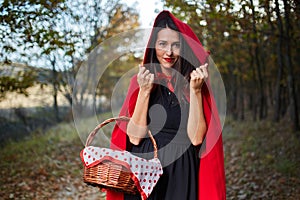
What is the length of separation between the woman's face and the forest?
Answer: 1.78 feet

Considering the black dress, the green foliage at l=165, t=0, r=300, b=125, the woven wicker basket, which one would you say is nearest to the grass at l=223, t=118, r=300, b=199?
the green foliage at l=165, t=0, r=300, b=125

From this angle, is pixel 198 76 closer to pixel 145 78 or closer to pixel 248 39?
pixel 145 78

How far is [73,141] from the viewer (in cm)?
912

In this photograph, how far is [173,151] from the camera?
2488mm

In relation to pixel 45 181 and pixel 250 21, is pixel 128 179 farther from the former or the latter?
pixel 250 21

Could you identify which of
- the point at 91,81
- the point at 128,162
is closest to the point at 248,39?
the point at 91,81

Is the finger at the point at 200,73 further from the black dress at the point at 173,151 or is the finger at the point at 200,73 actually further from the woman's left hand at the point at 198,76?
the black dress at the point at 173,151

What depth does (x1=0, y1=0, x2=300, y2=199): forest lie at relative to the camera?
4.29 metres

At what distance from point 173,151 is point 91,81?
27.6 ft

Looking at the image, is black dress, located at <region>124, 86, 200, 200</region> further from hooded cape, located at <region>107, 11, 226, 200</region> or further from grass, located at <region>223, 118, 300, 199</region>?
grass, located at <region>223, 118, 300, 199</region>

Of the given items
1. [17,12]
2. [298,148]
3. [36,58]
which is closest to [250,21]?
[298,148]

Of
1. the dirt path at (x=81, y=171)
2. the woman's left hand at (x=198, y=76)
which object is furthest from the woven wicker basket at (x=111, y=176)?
the dirt path at (x=81, y=171)

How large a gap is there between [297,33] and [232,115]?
7.03 metres

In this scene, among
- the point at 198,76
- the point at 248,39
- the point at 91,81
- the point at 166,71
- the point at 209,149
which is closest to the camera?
the point at 198,76
